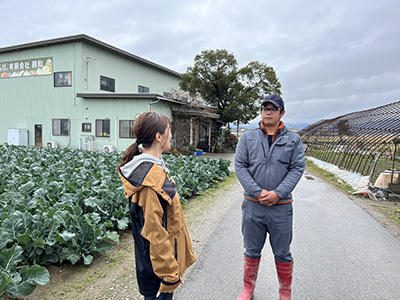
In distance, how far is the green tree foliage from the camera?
76.0 feet

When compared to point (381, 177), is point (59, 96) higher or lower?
higher

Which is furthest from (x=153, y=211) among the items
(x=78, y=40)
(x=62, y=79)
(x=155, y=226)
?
(x=62, y=79)

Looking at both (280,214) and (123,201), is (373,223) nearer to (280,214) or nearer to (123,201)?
(280,214)

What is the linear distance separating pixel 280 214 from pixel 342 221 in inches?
147

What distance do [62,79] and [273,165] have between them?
72.2 feet

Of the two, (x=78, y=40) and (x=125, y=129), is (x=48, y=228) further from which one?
(x=78, y=40)

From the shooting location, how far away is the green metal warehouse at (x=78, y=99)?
18578 mm

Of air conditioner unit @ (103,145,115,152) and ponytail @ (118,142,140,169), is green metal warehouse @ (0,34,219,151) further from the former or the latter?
ponytail @ (118,142,140,169)

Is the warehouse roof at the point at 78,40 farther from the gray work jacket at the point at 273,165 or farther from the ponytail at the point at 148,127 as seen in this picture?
the ponytail at the point at 148,127

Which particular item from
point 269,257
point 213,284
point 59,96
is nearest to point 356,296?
point 269,257

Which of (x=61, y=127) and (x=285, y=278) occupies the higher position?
(x=61, y=127)

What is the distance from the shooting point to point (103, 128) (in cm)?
1916

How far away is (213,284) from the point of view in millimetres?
3037

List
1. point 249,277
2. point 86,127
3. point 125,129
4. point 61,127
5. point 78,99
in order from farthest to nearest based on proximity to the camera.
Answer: point 61,127
point 78,99
point 86,127
point 125,129
point 249,277
